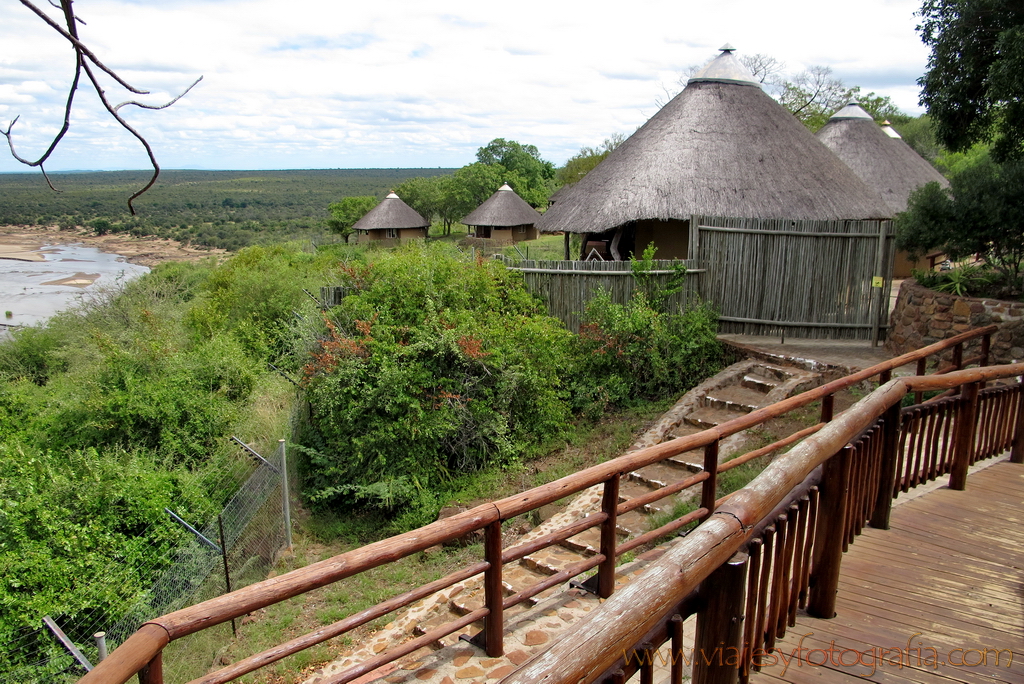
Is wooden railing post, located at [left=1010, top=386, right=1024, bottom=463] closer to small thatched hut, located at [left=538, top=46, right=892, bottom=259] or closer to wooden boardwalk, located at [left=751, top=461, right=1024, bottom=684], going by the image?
wooden boardwalk, located at [left=751, top=461, right=1024, bottom=684]

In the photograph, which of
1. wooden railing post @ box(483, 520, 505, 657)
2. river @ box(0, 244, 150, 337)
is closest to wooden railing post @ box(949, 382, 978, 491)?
wooden railing post @ box(483, 520, 505, 657)

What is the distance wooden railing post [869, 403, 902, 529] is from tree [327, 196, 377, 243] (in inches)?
1604

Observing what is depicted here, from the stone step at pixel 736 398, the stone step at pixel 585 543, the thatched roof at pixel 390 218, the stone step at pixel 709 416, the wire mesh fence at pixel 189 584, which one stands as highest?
the thatched roof at pixel 390 218

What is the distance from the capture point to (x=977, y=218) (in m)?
8.91

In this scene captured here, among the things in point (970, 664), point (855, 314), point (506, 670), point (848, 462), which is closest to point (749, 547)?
point (848, 462)

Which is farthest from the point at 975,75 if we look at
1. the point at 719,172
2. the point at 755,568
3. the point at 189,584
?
the point at 189,584

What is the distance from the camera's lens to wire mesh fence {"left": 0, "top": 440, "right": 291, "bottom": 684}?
6.13 meters

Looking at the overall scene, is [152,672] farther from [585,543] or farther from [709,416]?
[709,416]

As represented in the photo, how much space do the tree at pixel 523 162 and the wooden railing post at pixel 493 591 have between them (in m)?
41.3

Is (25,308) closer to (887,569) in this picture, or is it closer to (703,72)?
(703,72)

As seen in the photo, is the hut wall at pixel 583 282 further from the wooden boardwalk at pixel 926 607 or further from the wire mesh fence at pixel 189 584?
the wooden boardwalk at pixel 926 607

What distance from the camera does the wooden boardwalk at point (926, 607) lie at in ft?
8.98

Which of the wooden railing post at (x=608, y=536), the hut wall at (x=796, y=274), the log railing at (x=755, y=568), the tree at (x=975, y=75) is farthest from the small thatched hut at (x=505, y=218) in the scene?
the wooden railing post at (x=608, y=536)

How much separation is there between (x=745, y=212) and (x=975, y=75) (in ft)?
12.6
